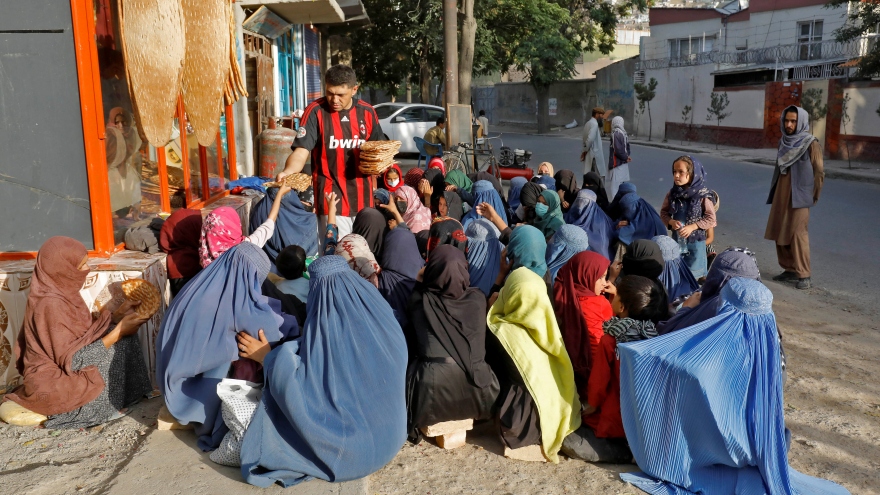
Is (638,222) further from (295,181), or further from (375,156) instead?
(295,181)

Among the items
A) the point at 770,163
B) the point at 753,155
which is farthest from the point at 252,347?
the point at 753,155

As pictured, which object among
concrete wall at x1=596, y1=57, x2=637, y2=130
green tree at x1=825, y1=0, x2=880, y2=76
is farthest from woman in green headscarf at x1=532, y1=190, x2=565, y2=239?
concrete wall at x1=596, y1=57, x2=637, y2=130

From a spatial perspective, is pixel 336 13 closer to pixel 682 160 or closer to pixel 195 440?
pixel 682 160

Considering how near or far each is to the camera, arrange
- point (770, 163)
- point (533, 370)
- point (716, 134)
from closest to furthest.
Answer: point (533, 370)
point (770, 163)
point (716, 134)

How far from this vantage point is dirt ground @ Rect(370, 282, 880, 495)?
312cm

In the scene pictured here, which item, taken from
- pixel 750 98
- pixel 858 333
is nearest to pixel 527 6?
pixel 750 98

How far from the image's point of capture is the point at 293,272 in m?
3.96

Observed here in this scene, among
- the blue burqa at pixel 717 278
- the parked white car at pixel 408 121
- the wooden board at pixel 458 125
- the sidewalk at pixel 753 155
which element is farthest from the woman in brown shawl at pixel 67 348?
the parked white car at pixel 408 121

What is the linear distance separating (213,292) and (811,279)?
17.4 ft

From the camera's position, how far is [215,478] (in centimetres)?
308

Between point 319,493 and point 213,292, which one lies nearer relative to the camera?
point 319,493

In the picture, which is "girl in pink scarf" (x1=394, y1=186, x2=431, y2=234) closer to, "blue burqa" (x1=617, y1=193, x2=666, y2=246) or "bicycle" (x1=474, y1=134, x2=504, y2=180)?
"blue burqa" (x1=617, y1=193, x2=666, y2=246)

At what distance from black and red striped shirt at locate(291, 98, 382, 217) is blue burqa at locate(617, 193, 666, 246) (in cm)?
193

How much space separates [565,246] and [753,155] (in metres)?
16.2
